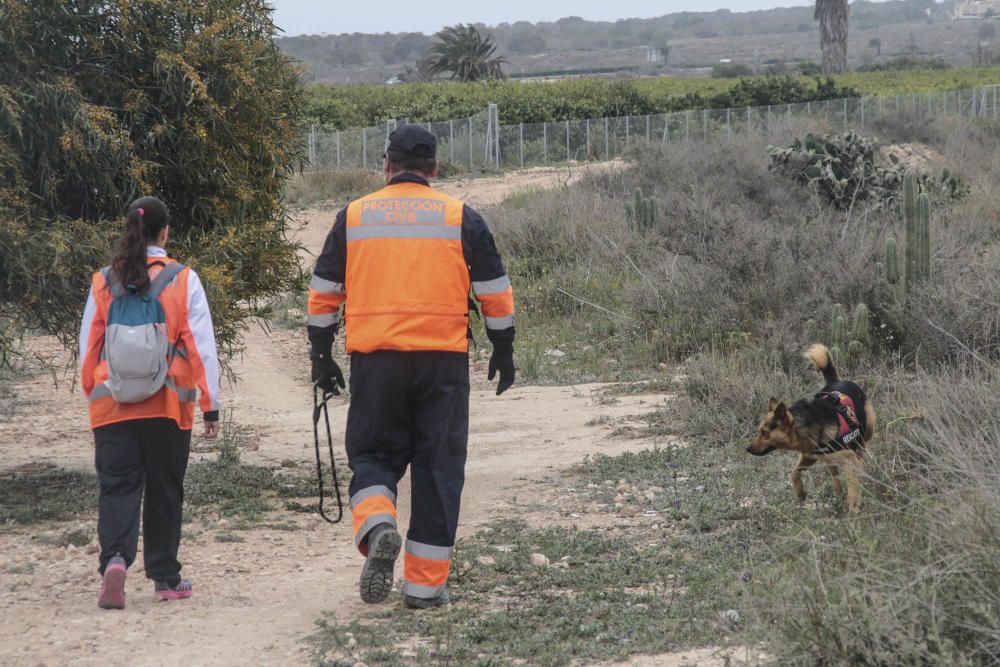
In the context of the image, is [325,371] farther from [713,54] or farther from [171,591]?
[713,54]

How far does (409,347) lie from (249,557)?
6.31ft

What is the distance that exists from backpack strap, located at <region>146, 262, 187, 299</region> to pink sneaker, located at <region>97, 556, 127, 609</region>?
1192mm

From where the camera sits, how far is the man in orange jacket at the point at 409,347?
5.48 m

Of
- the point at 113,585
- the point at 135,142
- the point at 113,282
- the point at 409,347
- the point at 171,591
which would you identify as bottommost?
the point at 171,591

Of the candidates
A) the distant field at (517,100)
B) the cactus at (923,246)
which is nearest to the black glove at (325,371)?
the cactus at (923,246)

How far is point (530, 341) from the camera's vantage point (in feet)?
45.9

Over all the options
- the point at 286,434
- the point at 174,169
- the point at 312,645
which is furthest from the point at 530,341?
the point at 312,645

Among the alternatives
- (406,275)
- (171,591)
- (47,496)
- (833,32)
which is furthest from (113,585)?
(833,32)

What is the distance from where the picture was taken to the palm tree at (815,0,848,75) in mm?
56031

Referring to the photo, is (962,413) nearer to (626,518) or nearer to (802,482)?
(802,482)

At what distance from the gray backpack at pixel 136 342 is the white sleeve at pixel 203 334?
0.38 ft

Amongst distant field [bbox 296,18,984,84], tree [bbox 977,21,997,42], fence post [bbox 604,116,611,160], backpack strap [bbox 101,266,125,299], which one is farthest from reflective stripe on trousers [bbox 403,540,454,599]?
tree [bbox 977,21,997,42]

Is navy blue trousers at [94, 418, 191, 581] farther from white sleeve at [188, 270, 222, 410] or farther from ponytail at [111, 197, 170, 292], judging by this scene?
ponytail at [111, 197, 170, 292]

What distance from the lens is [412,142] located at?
575cm
